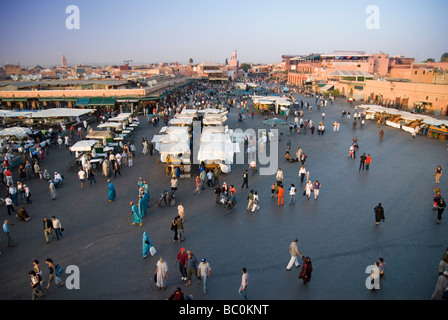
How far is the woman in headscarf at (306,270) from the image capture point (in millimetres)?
6391

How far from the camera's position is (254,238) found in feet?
28.1

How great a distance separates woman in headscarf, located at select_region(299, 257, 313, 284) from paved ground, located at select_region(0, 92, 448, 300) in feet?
0.75

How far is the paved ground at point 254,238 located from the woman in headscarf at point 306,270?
0.75 feet

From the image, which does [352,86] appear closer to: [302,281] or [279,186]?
[279,186]

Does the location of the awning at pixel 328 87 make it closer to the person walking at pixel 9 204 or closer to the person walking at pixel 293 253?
the person walking at pixel 293 253

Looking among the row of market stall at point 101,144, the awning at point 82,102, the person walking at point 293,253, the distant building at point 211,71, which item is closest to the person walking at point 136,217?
the person walking at point 293,253

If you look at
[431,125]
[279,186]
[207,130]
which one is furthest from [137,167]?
[431,125]

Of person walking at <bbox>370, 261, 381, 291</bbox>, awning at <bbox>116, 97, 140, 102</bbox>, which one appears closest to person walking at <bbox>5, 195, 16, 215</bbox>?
person walking at <bbox>370, 261, 381, 291</bbox>

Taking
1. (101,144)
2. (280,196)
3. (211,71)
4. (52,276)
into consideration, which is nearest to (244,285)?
(52,276)

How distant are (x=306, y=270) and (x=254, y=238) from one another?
2.32 metres

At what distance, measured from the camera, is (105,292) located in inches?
255

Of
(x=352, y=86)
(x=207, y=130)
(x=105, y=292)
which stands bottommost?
(x=105, y=292)
